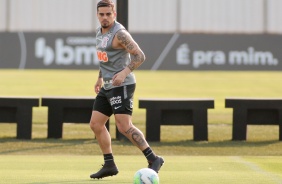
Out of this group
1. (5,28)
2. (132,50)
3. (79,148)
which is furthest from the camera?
(5,28)

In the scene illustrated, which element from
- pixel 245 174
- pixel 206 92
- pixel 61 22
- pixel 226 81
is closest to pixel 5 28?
pixel 61 22

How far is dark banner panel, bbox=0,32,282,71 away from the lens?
4038 cm

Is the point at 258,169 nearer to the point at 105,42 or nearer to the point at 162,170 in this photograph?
the point at 162,170

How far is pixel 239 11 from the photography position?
51531 millimetres

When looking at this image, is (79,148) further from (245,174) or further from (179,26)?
(179,26)

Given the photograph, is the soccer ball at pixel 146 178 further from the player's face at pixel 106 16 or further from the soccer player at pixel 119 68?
the player's face at pixel 106 16

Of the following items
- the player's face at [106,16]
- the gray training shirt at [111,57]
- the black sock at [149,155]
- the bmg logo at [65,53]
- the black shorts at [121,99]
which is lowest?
the bmg logo at [65,53]

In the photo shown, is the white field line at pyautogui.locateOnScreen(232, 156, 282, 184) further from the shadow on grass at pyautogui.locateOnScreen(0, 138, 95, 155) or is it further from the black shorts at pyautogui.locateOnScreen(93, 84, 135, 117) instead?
the shadow on grass at pyautogui.locateOnScreen(0, 138, 95, 155)

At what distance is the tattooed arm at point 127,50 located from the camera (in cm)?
1012

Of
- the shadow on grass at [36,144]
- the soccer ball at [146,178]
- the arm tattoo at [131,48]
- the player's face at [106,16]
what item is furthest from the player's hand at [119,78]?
the shadow on grass at [36,144]

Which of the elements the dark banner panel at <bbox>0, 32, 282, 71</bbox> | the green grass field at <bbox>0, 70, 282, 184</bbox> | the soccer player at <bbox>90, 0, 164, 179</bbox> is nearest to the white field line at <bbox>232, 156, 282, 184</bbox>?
the green grass field at <bbox>0, 70, 282, 184</bbox>

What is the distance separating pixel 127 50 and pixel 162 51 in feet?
98.8

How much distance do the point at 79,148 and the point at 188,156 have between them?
6.03 ft

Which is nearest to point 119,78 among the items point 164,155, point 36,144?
point 164,155
